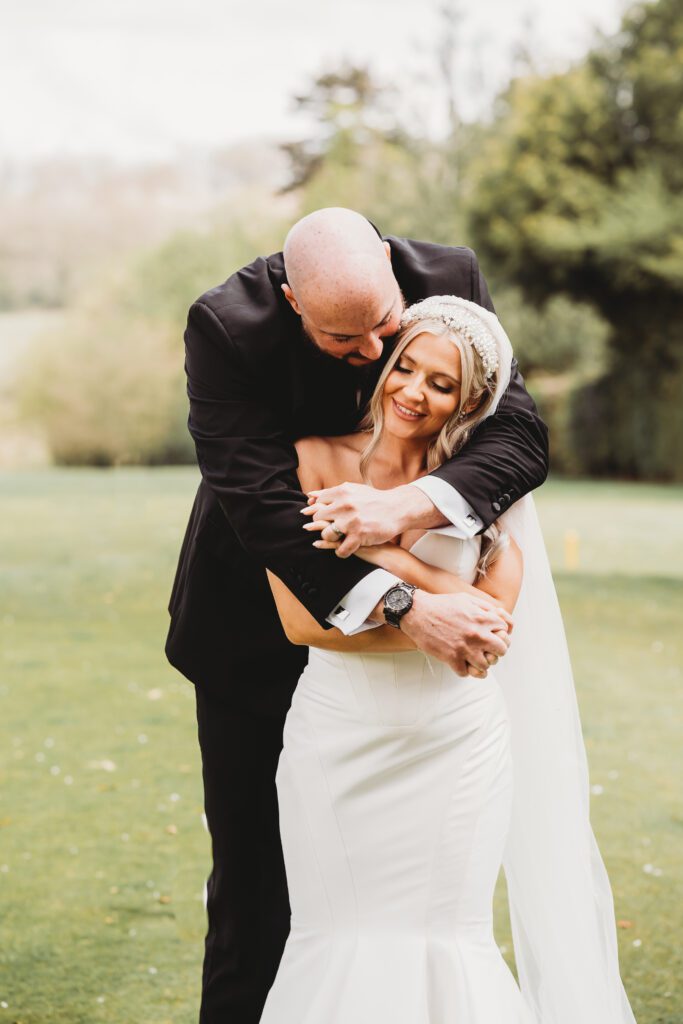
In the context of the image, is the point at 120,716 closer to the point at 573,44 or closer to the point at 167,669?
the point at 167,669

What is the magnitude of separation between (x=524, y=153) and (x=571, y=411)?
630 centimetres

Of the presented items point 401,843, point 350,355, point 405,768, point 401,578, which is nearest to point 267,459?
point 350,355

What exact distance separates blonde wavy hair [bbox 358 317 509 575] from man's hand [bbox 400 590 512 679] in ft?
0.88

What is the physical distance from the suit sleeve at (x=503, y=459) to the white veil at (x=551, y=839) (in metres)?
0.37

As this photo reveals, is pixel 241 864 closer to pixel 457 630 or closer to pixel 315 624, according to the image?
pixel 315 624

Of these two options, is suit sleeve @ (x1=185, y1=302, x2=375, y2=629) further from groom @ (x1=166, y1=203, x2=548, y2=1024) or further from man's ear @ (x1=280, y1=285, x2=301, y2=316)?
man's ear @ (x1=280, y1=285, x2=301, y2=316)

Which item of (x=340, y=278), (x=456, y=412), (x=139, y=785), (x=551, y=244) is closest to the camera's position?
(x=340, y=278)

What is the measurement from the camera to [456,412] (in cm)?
273

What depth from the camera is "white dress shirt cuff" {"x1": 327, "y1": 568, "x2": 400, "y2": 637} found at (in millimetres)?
2553

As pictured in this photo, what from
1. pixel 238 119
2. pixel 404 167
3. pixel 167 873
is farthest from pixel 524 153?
pixel 238 119

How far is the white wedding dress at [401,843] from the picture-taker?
8.84ft

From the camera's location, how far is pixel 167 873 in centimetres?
505

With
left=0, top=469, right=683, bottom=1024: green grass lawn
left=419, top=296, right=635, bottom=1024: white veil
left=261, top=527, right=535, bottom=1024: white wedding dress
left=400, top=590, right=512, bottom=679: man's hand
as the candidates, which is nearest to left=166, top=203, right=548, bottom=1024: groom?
left=400, top=590, right=512, bottom=679: man's hand

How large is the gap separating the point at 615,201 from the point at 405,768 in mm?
21512
